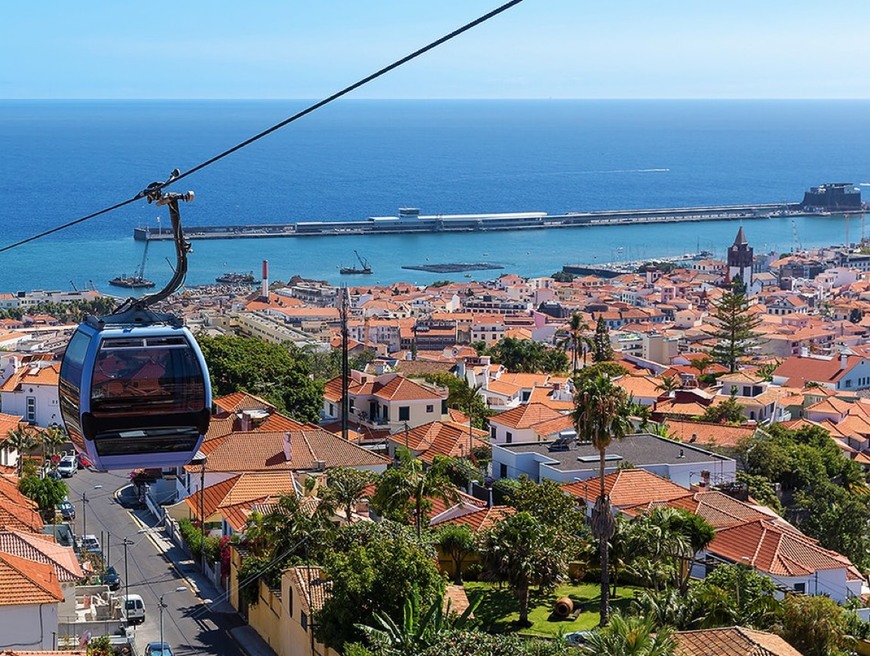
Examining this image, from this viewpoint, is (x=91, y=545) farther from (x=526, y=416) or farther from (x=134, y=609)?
(x=526, y=416)

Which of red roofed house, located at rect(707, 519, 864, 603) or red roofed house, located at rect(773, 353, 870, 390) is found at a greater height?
red roofed house, located at rect(707, 519, 864, 603)

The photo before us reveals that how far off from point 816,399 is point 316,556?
32579mm

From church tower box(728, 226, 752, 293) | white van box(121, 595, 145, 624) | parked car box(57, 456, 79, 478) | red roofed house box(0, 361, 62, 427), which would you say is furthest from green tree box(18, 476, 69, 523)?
church tower box(728, 226, 752, 293)

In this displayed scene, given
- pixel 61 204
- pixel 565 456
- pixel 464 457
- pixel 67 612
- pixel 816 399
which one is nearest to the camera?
pixel 67 612

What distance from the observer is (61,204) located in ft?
538

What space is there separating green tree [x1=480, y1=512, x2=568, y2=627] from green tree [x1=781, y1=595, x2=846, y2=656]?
3793mm

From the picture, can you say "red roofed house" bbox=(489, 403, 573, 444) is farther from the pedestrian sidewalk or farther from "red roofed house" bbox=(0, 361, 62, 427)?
"red roofed house" bbox=(0, 361, 62, 427)

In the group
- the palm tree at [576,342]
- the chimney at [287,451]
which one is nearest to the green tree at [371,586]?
the chimney at [287,451]

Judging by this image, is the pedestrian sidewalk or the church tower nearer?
the pedestrian sidewalk

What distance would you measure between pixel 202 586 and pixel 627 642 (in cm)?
1294

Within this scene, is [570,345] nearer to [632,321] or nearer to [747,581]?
[632,321]

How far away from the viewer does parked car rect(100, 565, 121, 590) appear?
2459 centimetres

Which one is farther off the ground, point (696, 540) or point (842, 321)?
point (696, 540)

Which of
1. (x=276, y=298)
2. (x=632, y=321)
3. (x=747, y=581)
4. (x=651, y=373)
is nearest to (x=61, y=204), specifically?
(x=276, y=298)
